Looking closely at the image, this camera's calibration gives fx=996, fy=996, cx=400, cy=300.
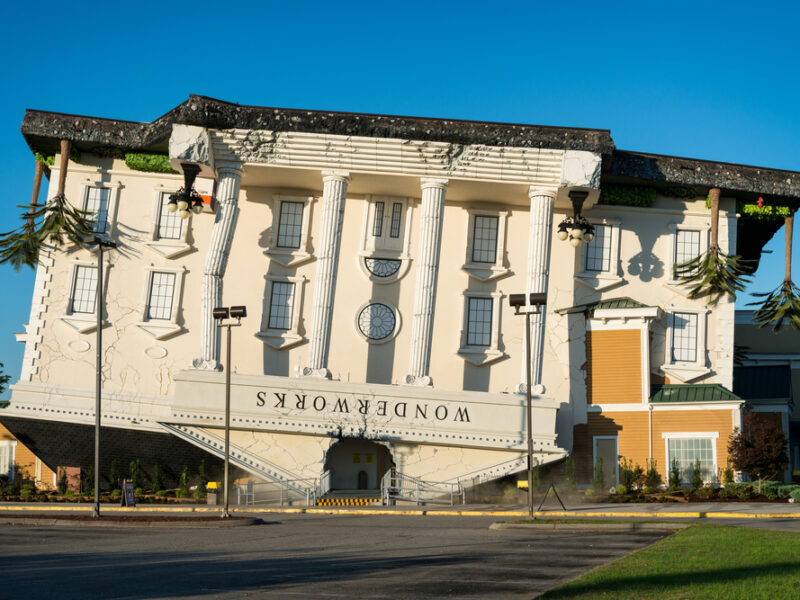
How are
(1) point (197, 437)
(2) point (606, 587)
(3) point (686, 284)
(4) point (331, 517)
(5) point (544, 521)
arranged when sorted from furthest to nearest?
(3) point (686, 284)
(1) point (197, 437)
(4) point (331, 517)
(5) point (544, 521)
(2) point (606, 587)

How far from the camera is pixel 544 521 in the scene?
85.6 ft

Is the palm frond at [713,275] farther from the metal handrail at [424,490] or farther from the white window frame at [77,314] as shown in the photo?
the white window frame at [77,314]

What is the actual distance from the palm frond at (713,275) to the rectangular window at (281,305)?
17040 mm

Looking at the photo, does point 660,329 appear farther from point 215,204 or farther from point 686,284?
point 215,204

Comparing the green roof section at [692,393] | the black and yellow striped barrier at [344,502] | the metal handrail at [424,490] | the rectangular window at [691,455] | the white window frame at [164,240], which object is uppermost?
the white window frame at [164,240]

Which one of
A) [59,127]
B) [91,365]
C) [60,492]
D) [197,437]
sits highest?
[59,127]

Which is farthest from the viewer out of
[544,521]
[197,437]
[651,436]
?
[651,436]

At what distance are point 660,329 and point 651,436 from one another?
4952mm

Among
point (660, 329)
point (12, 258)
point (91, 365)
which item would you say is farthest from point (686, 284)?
point (12, 258)

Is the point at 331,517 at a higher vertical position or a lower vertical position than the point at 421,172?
lower

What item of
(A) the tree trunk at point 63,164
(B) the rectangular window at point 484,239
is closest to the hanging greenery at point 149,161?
(A) the tree trunk at point 63,164

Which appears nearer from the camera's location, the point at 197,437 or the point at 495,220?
the point at 197,437

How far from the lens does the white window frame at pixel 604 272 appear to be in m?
43.6

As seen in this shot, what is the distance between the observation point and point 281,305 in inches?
1710
